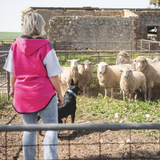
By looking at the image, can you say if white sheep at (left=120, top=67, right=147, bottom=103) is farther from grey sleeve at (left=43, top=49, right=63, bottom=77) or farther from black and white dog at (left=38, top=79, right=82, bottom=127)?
grey sleeve at (left=43, top=49, right=63, bottom=77)

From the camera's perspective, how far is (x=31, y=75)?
2.12 m

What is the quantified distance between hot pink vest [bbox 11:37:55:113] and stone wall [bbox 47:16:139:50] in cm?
1515

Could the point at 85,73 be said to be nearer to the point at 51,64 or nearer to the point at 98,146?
the point at 98,146

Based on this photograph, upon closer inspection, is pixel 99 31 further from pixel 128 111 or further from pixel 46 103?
pixel 46 103

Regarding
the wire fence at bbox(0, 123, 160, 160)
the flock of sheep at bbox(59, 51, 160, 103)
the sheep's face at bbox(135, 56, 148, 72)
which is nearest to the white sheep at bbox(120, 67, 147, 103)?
the flock of sheep at bbox(59, 51, 160, 103)

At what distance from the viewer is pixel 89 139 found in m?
3.82

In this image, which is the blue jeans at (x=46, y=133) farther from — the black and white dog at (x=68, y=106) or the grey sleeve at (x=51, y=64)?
the black and white dog at (x=68, y=106)

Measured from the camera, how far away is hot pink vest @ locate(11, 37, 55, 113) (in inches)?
82.6

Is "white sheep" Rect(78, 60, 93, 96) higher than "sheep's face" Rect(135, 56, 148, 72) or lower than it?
lower

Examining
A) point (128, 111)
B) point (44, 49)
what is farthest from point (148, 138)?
point (44, 49)

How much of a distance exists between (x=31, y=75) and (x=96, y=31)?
15.8 metres

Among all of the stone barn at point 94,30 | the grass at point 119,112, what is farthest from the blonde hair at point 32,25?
the stone barn at point 94,30

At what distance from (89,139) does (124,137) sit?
2.14 ft

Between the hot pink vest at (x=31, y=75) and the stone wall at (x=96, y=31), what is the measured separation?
1515 centimetres
